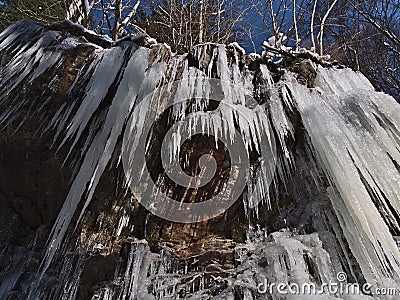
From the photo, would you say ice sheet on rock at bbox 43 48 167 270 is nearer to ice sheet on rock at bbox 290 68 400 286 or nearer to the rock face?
the rock face

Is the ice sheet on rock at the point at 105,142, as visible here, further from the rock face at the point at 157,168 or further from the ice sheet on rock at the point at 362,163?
the ice sheet on rock at the point at 362,163

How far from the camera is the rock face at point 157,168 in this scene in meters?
2.44

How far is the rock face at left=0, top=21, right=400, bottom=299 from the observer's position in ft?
8.02

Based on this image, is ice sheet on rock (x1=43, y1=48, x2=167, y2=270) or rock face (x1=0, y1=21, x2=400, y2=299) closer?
rock face (x1=0, y1=21, x2=400, y2=299)

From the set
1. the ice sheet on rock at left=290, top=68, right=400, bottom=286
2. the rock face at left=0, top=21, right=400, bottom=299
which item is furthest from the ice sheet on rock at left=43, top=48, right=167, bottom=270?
the ice sheet on rock at left=290, top=68, right=400, bottom=286

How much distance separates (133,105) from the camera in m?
2.64

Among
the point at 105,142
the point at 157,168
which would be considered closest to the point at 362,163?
the point at 157,168

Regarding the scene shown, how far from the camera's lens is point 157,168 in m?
2.80

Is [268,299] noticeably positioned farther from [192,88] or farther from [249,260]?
[192,88]

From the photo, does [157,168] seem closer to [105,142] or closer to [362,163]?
[105,142]

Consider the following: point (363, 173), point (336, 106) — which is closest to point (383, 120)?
point (336, 106)

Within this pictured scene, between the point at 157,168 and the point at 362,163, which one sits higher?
the point at 157,168

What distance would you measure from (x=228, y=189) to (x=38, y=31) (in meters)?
1.88

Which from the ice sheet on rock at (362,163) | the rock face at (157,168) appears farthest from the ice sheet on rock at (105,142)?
the ice sheet on rock at (362,163)
